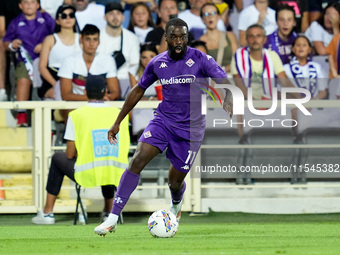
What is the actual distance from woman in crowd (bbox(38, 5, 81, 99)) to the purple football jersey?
13.2 feet

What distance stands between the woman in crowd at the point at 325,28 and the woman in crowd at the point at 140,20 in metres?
2.57

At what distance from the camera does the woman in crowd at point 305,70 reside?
12.1 metres

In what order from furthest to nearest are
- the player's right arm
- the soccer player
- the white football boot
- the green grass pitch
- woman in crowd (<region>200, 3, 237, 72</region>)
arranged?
woman in crowd (<region>200, 3, 237, 72</region>) < the player's right arm < the soccer player < the white football boot < the green grass pitch

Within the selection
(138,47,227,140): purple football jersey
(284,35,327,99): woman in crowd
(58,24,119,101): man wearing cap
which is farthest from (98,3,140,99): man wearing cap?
(138,47,227,140): purple football jersey

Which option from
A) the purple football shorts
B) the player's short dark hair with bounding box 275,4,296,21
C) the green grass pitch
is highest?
the player's short dark hair with bounding box 275,4,296,21

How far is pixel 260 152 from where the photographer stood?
11719mm

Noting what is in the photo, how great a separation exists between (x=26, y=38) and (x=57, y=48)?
594 millimetres

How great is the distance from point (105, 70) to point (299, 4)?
365 centimetres

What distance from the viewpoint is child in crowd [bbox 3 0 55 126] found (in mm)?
12211

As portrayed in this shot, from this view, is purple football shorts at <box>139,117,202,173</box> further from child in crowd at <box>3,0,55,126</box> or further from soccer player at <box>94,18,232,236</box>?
child in crowd at <box>3,0,55,126</box>

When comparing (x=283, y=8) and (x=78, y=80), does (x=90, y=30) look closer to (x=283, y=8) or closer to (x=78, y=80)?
(x=78, y=80)

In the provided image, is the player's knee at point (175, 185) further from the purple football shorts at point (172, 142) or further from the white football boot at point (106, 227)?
the white football boot at point (106, 227)

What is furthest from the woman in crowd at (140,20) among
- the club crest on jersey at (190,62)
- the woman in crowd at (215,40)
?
the club crest on jersey at (190,62)

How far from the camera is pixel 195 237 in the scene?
795 cm
